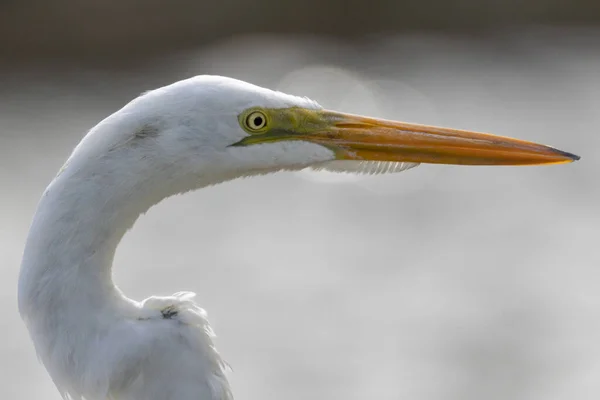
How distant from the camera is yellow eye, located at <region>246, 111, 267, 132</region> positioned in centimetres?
172

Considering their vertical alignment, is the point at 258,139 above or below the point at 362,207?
below

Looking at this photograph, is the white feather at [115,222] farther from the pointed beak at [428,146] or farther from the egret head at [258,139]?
the pointed beak at [428,146]

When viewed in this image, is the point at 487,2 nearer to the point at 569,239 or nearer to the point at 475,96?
the point at 475,96

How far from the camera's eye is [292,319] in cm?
626

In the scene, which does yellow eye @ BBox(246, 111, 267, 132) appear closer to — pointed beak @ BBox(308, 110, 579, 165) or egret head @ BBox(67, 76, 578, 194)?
egret head @ BBox(67, 76, 578, 194)

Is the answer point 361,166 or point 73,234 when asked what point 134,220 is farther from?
point 361,166

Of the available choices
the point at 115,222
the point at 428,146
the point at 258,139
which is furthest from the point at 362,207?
the point at 115,222

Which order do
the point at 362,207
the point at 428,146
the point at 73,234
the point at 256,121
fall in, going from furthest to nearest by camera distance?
1. the point at 362,207
2. the point at 428,146
3. the point at 256,121
4. the point at 73,234

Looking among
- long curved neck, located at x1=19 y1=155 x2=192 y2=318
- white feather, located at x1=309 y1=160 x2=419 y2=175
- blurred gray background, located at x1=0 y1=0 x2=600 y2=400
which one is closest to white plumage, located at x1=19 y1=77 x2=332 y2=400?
long curved neck, located at x1=19 y1=155 x2=192 y2=318

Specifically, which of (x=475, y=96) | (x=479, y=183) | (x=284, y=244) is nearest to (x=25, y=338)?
(x=284, y=244)

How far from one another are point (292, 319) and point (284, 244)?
3.49 feet

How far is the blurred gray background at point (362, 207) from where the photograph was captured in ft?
19.2

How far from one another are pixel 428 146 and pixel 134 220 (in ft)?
2.12

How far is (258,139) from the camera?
5.77ft
